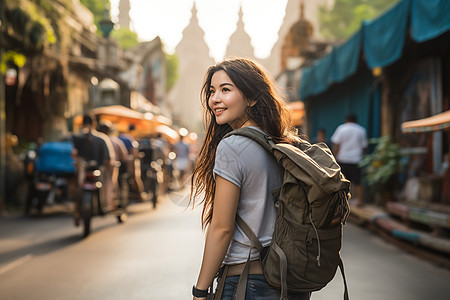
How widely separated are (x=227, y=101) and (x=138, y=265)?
154 inches

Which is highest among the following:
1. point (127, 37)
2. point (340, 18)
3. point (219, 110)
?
point (127, 37)

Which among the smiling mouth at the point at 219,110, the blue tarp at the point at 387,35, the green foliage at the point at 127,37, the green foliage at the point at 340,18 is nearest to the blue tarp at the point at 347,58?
the blue tarp at the point at 387,35

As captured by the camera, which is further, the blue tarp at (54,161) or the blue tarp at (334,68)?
the blue tarp at (334,68)

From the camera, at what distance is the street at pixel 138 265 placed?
4371 mm

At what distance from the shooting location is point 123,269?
5.22 m

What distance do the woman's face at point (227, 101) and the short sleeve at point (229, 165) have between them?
0.24 meters

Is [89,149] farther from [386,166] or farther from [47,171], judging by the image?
[386,166]

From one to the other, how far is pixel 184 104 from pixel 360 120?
89507 millimetres

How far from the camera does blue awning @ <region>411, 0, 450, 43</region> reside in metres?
6.16

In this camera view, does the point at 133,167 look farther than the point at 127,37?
No

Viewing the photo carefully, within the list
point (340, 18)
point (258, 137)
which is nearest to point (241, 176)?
point (258, 137)

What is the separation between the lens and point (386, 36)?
8211 millimetres

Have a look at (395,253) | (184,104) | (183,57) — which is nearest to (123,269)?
(395,253)

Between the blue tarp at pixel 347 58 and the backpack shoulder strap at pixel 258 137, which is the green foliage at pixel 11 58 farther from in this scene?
the backpack shoulder strap at pixel 258 137
